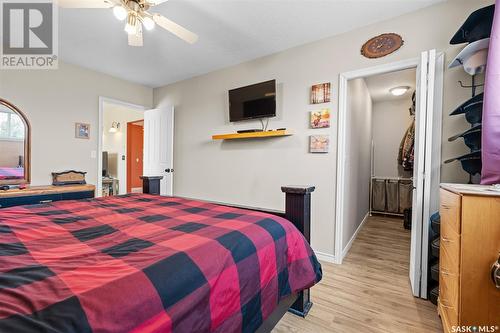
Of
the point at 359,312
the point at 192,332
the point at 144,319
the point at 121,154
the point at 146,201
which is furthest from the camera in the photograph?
the point at 121,154

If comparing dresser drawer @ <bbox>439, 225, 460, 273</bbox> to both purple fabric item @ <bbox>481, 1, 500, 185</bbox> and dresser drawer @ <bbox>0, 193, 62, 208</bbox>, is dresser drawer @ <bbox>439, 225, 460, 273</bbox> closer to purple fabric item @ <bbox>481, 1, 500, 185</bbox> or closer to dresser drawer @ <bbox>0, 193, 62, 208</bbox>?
purple fabric item @ <bbox>481, 1, 500, 185</bbox>

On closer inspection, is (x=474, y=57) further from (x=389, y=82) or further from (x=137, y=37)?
(x=137, y=37)

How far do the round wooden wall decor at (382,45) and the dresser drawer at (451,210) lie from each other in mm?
1547

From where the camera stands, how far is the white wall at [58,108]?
2.97 metres

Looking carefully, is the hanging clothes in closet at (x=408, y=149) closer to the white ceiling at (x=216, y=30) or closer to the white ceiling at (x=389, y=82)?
the white ceiling at (x=389, y=82)

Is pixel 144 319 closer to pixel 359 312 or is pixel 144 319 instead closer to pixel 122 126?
pixel 359 312

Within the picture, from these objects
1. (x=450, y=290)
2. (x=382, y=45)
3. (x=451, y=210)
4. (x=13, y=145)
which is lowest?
(x=450, y=290)

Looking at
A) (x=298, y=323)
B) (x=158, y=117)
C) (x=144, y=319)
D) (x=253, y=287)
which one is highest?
(x=158, y=117)

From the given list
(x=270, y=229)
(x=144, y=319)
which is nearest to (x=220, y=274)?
(x=144, y=319)

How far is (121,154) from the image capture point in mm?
6113

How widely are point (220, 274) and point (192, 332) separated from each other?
0.20m

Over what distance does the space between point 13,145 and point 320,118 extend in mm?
3927

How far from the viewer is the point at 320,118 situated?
2.62m

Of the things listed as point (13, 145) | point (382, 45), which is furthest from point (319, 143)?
point (13, 145)
